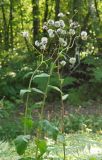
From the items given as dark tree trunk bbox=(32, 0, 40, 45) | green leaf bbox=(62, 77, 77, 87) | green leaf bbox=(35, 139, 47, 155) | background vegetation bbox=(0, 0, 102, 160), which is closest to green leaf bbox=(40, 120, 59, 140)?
green leaf bbox=(35, 139, 47, 155)

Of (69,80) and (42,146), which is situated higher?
(69,80)

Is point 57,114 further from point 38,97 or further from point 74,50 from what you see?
point 74,50

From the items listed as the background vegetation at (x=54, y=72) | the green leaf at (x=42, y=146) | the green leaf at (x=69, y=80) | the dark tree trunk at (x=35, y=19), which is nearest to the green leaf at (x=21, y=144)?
the green leaf at (x=42, y=146)

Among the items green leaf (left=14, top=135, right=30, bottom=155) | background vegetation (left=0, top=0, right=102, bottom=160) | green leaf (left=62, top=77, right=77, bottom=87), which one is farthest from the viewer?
green leaf (left=62, top=77, right=77, bottom=87)

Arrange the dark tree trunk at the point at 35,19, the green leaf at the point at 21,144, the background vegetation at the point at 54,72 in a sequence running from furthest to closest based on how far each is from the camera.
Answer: the dark tree trunk at the point at 35,19, the background vegetation at the point at 54,72, the green leaf at the point at 21,144

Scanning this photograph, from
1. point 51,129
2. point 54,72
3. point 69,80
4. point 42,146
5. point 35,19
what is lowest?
point 42,146

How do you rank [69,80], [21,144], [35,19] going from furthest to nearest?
[35,19] → [69,80] → [21,144]

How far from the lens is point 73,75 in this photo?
12.5m

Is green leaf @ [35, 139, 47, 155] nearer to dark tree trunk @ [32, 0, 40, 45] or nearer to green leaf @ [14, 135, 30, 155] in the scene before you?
green leaf @ [14, 135, 30, 155]

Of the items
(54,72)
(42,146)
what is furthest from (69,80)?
(42,146)

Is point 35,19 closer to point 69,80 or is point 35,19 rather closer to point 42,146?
point 69,80

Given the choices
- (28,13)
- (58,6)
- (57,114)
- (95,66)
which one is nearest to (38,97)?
(57,114)

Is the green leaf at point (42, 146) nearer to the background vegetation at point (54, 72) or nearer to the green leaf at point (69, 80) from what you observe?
the background vegetation at point (54, 72)

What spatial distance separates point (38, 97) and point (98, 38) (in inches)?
120
